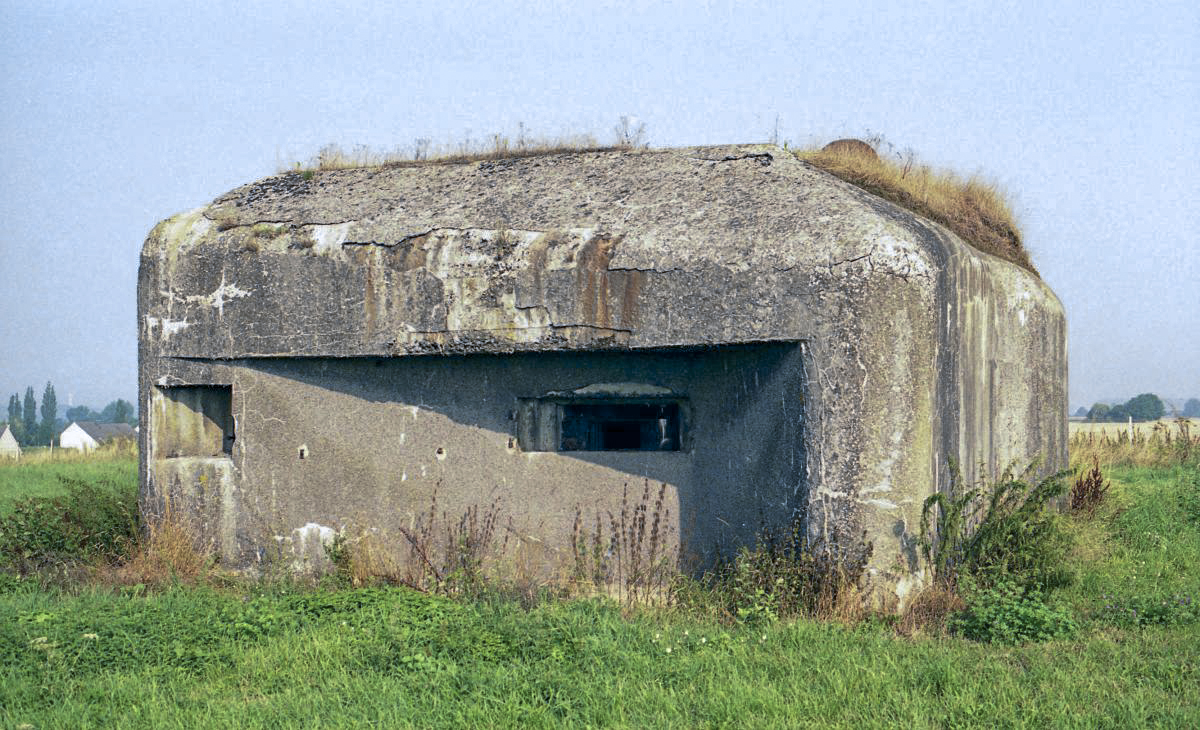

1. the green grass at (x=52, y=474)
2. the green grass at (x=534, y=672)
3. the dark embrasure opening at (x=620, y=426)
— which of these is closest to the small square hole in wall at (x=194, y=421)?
the green grass at (x=534, y=672)

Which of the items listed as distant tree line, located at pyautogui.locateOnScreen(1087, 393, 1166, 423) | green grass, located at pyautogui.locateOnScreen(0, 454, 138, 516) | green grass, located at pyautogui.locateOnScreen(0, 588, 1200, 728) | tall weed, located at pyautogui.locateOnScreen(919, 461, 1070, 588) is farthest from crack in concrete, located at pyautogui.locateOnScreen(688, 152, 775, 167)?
distant tree line, located at pyautogui.locateOnScreen(1087, 393, 1166, 423)

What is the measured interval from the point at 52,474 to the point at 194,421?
33.1 feet

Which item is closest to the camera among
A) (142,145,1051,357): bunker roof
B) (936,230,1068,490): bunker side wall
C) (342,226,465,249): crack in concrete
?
(142,145,1051,357): bunker roof

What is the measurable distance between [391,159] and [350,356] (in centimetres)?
190

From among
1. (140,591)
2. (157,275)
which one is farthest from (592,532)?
(157,275)

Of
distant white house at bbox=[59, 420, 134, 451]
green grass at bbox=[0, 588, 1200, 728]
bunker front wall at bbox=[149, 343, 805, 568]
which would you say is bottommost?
distant white house at bbox=[59, 420, 134, 451]

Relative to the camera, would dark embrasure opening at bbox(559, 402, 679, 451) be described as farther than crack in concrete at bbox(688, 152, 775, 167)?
No

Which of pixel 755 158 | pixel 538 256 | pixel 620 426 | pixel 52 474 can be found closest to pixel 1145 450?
pixel 755 158

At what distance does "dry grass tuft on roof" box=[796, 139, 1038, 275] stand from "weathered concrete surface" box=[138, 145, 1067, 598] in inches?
15.3

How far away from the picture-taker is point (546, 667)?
4473 millimetres

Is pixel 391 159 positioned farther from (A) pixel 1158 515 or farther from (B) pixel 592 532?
(A) pixel 1158 515

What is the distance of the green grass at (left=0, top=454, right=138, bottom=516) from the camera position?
1251 cm

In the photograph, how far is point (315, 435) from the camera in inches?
266

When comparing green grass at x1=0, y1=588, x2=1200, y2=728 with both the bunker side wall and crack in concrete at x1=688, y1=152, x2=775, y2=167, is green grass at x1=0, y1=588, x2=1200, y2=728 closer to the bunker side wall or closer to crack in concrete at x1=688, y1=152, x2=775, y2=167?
the bunker side wall
